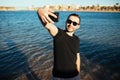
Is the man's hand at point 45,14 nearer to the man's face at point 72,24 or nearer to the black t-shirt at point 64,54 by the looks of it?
the black t-shirt at point 64,54

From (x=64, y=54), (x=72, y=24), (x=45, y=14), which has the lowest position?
(x=64, y=54)

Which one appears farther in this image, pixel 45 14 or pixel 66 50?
pixel 66 50

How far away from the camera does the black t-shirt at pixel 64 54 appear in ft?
11.2

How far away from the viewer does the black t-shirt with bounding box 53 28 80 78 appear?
341 cm

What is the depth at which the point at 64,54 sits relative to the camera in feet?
11.5

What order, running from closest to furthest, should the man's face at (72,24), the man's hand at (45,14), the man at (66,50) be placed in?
the man's hand at (45,14) < the man at (66,50) < the man's face at (72,24)

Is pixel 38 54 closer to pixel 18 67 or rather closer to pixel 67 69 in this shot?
pixel 18 67

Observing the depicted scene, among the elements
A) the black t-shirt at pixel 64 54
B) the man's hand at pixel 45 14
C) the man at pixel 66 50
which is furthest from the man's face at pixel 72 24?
the man's hand at pixel 45 14

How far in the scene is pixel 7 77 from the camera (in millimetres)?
8445

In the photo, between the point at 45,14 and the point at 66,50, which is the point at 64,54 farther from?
the point at 45,14

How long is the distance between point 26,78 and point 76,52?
5217 millimetres

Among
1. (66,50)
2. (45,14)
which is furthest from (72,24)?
(45,14)

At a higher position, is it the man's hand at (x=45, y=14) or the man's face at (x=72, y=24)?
the man's hand at (x=45, y=14)

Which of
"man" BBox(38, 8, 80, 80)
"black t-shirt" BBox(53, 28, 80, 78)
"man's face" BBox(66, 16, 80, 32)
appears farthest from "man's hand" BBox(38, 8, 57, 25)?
"man's face" BBox(66, 16, 80, 32)
